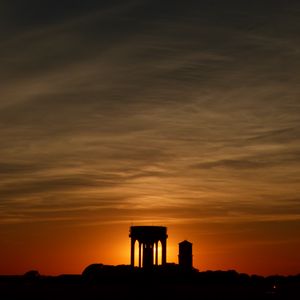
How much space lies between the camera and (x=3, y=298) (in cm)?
12562

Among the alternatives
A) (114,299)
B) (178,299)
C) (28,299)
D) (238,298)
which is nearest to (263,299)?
(238,298)

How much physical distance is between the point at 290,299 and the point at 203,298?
14972 mm

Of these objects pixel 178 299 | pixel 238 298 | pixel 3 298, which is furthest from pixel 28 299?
pixel 238 298

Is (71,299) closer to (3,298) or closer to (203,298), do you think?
(3,298)

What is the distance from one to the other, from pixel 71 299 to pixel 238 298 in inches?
1154

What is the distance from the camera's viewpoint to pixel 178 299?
134 m

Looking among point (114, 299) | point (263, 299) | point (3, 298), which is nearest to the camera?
point (3, 298)

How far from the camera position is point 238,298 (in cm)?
14200

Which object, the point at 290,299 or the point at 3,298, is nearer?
the point at 3,298

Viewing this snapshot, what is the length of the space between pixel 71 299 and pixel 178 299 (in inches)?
699

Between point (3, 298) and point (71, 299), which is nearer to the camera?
point (3, 298)

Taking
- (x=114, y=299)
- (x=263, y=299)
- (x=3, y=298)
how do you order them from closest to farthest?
(x=3, y=298), (x=114, y=299), (x=263, y=299)

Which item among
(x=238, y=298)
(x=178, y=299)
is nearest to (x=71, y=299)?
(x=178, y=299)

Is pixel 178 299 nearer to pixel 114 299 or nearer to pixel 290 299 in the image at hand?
pixel 114 299
